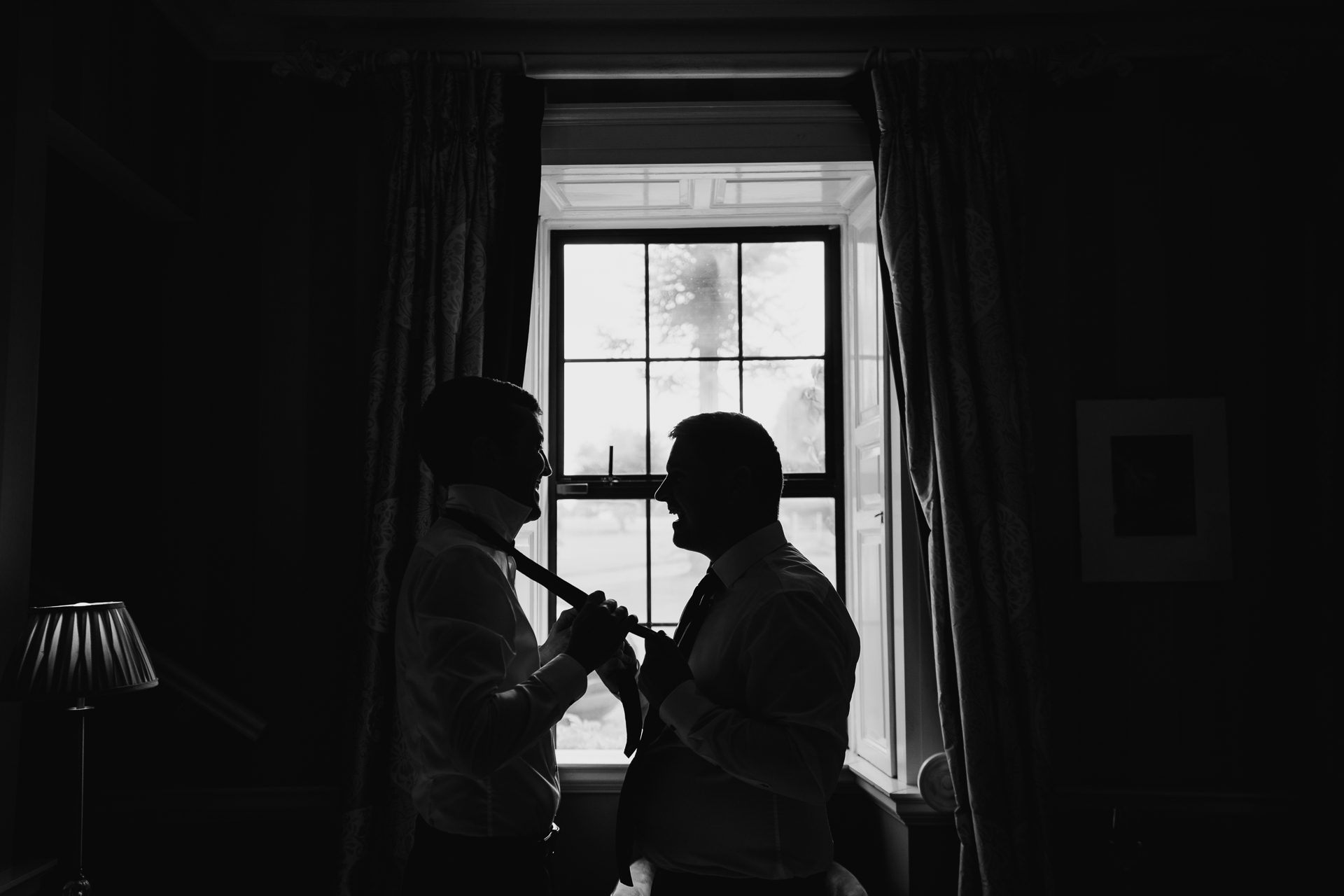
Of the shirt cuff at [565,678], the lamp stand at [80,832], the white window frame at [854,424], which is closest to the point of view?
the shirt cuff at [565,678]

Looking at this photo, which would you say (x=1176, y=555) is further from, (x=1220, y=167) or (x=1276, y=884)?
(x=1220, y=167)

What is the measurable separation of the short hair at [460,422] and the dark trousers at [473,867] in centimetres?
73

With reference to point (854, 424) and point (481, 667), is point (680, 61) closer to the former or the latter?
point (854, 424)

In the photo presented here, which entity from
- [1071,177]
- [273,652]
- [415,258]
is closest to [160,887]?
[273,652]

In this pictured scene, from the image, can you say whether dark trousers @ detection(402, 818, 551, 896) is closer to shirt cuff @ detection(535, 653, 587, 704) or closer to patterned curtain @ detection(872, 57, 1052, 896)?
shirt cuff @ detection(535, 653, 587, 704)

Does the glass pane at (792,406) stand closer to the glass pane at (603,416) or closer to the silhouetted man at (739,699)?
the glass pane at (603,416)

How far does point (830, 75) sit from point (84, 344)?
2.67 metres

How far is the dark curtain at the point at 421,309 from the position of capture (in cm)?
264

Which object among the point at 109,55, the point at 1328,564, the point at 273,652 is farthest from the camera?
the point at 273,652

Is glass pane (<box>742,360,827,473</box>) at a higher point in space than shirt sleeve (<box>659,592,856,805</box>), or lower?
higher

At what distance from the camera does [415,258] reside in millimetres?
2807

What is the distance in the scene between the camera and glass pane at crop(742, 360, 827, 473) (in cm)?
338

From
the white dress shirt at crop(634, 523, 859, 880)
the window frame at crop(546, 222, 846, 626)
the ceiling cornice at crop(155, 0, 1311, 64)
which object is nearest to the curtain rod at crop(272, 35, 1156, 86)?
the ceiling cornice at crop(155, 0, 1311, 64)

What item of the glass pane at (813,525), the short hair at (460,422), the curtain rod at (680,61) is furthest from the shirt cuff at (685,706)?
the curtain rod at (680,61)
